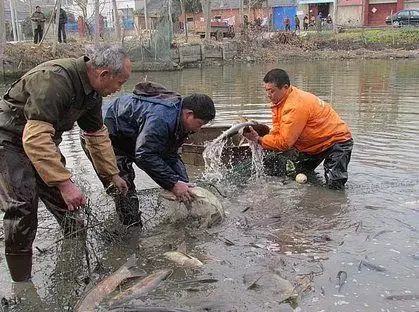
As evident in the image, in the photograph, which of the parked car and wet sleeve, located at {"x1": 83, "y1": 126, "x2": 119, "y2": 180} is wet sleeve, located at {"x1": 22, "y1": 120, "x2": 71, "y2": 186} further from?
the parked car

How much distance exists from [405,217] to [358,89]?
1392cm

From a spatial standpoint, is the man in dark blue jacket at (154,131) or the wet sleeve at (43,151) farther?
the man in dark blue jacket at (154,131)

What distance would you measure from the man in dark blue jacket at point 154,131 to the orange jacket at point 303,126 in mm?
2072

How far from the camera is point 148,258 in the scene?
19.2 feet

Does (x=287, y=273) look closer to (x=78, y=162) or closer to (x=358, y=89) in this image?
(x=78, y=162)

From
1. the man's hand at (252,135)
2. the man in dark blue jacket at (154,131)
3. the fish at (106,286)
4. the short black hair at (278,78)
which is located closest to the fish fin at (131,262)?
the fish at (106,286)

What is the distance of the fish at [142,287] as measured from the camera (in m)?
4.82

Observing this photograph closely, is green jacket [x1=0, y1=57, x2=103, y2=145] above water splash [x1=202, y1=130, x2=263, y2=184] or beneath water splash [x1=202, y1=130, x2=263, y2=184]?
above

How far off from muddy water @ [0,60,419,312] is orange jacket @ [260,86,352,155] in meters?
0.73

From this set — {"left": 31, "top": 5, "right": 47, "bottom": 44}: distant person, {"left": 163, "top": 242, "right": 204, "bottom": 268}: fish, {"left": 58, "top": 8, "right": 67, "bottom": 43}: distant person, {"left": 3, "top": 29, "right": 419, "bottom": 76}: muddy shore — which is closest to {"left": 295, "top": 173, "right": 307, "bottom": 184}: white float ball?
{"left": 163, "top": 242, "right": 204, "bottom": 268}: fish

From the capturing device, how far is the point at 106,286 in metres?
4.94

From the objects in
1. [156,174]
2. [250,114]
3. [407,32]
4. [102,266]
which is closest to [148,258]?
[102,266]

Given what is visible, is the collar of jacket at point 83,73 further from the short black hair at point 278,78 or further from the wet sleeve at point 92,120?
the short black hair at point 278,78

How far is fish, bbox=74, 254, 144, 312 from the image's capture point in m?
4.59
